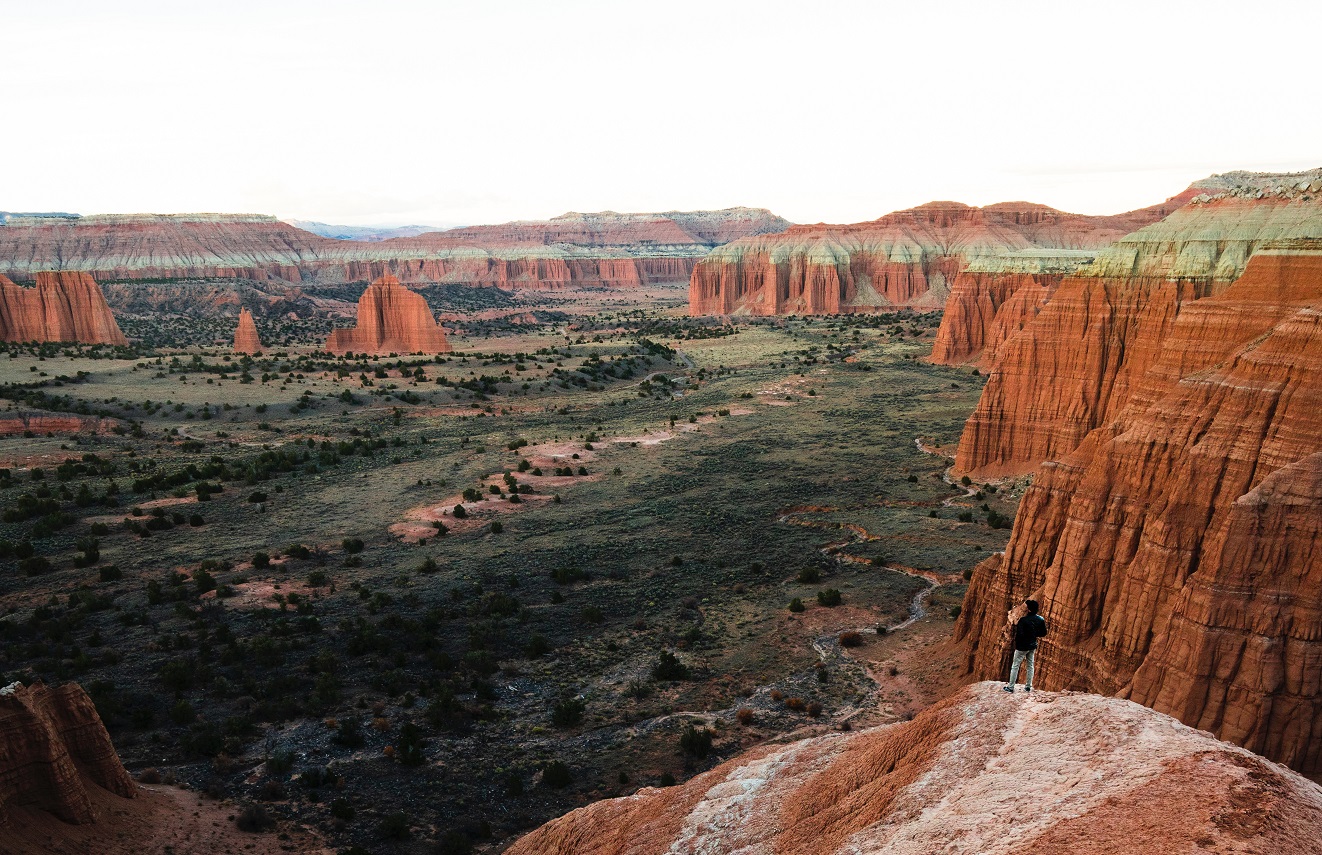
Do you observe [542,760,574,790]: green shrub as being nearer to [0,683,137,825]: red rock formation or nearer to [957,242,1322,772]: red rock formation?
[0,683,137,825]: red rock formation

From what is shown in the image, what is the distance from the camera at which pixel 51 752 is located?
1566 centimetres

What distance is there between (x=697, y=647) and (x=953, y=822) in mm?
18839

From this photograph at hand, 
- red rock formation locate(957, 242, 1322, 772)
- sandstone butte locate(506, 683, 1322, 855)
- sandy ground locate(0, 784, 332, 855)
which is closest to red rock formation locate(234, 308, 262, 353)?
sandy ground locate(0, 784, 332, 855)

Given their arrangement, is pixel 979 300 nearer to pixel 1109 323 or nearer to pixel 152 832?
pixel 1109 323

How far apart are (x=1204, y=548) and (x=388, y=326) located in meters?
102

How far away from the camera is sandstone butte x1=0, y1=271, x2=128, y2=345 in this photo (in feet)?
325

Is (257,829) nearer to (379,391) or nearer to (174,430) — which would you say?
(174,430)

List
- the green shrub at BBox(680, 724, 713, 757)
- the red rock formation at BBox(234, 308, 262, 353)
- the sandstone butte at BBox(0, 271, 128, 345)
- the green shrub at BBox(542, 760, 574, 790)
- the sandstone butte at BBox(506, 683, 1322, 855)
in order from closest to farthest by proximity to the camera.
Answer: the sandstone butte at BBox(506, 683, 1322, 855)
the green shrub at BBox(542, 760, 574, 790)
the green shrub at BBox(680, 724, 713, 757)
the sandstone butte at BBox(0, 271, 128, 345)
the red rock formation at BBox(234, 308, 262, 353)

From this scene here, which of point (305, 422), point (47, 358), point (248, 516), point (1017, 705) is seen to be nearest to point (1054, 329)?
point (1017, 705)

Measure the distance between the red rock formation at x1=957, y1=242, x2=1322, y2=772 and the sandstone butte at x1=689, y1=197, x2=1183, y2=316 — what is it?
461ft

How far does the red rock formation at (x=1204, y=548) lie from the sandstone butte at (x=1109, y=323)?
12712 mm

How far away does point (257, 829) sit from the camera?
17.6 m

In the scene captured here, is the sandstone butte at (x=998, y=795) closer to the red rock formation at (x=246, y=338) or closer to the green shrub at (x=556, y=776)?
the green shrub at (x=556, y=776)

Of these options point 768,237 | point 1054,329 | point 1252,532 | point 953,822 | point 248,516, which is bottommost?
point 248,516
